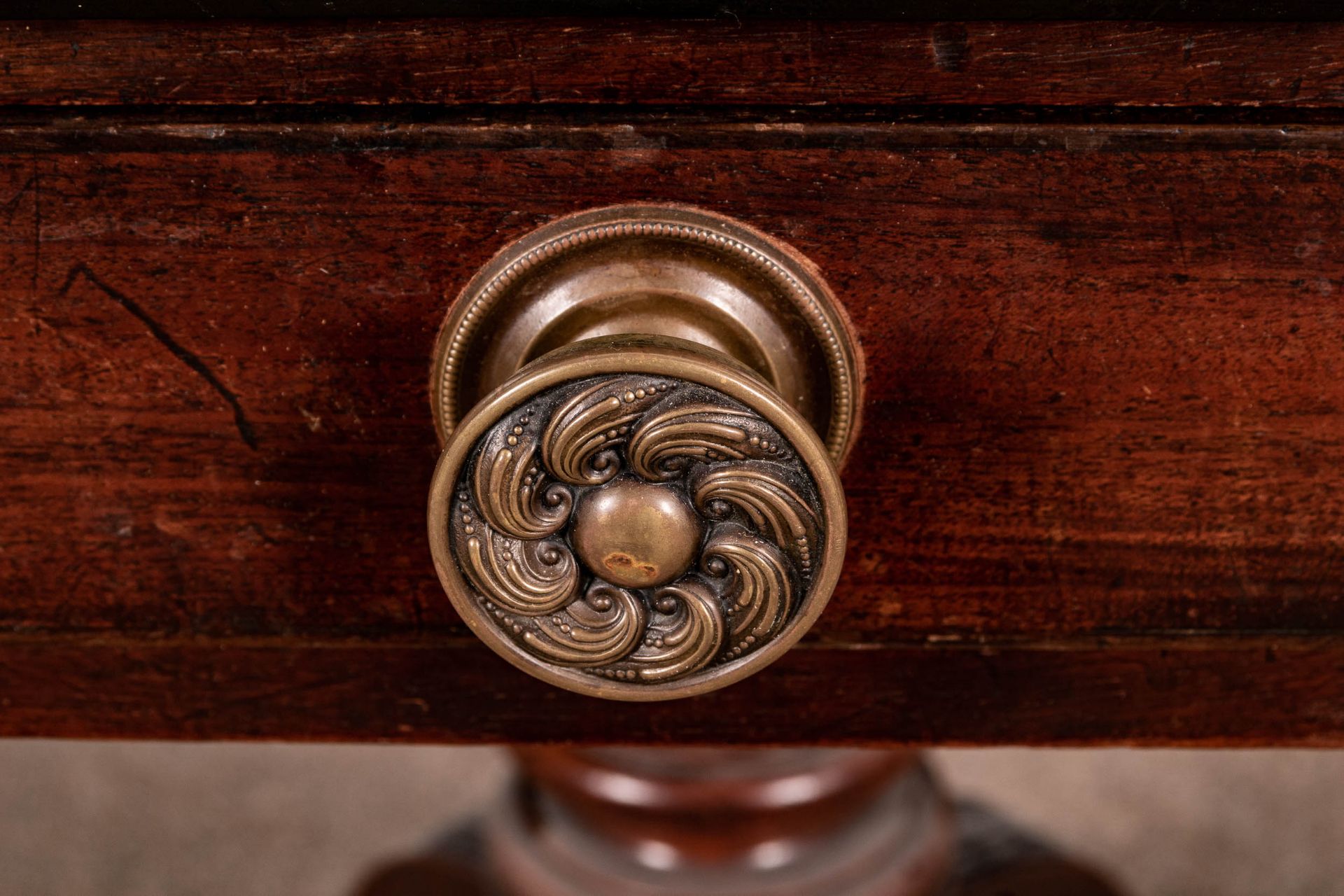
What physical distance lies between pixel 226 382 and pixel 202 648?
126mm

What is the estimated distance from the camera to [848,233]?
41 centimetres

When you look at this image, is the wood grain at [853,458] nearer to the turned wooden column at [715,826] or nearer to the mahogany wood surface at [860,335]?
the mahogany wood surface at [860,335]

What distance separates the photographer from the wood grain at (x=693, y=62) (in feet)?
1.27

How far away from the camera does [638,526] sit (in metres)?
0.37

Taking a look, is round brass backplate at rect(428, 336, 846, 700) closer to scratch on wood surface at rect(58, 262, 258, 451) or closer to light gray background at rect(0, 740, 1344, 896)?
scratch on wood surface at rect(58, 262, 258, 451)

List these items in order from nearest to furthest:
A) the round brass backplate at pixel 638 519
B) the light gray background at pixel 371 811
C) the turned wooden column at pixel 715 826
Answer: the round brass backplate at pixel 638 519
the turned wooden column at pixel 715 826
the light gray background at pixel 371 811

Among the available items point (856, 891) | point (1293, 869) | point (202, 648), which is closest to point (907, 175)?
point (202, 648)

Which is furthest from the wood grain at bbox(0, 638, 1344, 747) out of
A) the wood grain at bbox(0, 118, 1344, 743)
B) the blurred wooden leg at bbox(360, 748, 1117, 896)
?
the blurred wooden leg at bbox(360, 748, 1117, 896)

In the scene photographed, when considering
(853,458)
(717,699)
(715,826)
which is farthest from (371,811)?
(853,458)

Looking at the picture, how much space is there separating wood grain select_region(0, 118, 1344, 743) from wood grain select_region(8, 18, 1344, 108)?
0.01m

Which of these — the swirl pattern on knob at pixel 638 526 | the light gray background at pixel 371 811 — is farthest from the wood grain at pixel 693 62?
the light gray background at pixel 371 811

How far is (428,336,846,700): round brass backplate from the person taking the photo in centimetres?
36

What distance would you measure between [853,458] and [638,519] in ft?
0.36

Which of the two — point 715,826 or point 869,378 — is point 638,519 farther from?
point 715,826
